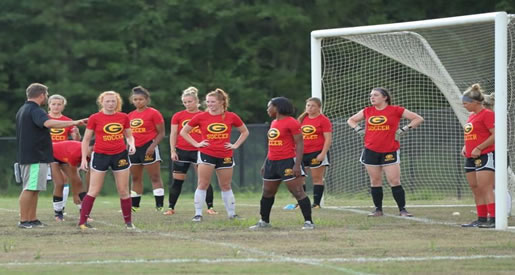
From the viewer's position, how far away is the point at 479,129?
12.9 m

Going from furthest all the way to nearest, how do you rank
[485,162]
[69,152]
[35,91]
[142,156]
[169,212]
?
[142,156] < [169,212] < [69,152] < [35,91] < [485,162]

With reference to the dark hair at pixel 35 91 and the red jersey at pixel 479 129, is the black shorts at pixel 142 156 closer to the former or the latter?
the dark hair at pixel 35 91

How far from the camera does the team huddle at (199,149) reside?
1270 centimetres

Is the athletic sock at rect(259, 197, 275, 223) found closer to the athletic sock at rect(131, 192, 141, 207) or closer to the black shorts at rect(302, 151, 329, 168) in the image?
the black shorts at rect(302, 151, 329, 168)

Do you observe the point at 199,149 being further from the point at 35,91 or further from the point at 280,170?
the point at 35,91

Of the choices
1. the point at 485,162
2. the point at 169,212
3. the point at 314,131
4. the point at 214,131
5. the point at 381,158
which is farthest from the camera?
the point at 314,131

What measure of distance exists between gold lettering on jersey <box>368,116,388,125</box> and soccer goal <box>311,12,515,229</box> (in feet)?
4.72

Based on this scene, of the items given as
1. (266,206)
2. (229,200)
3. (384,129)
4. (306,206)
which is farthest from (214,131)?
(384,129)

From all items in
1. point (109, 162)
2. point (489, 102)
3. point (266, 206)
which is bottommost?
point (266, 206)

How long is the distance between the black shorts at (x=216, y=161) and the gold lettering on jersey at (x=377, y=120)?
7.20ft

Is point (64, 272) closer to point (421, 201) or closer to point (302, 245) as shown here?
point (302, 245)

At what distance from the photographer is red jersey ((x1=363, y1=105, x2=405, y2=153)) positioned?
14703 millimetres

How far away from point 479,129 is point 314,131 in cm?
379

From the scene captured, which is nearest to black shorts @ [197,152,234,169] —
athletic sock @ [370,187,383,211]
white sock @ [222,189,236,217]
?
white sock @ [222,189,236,217]
